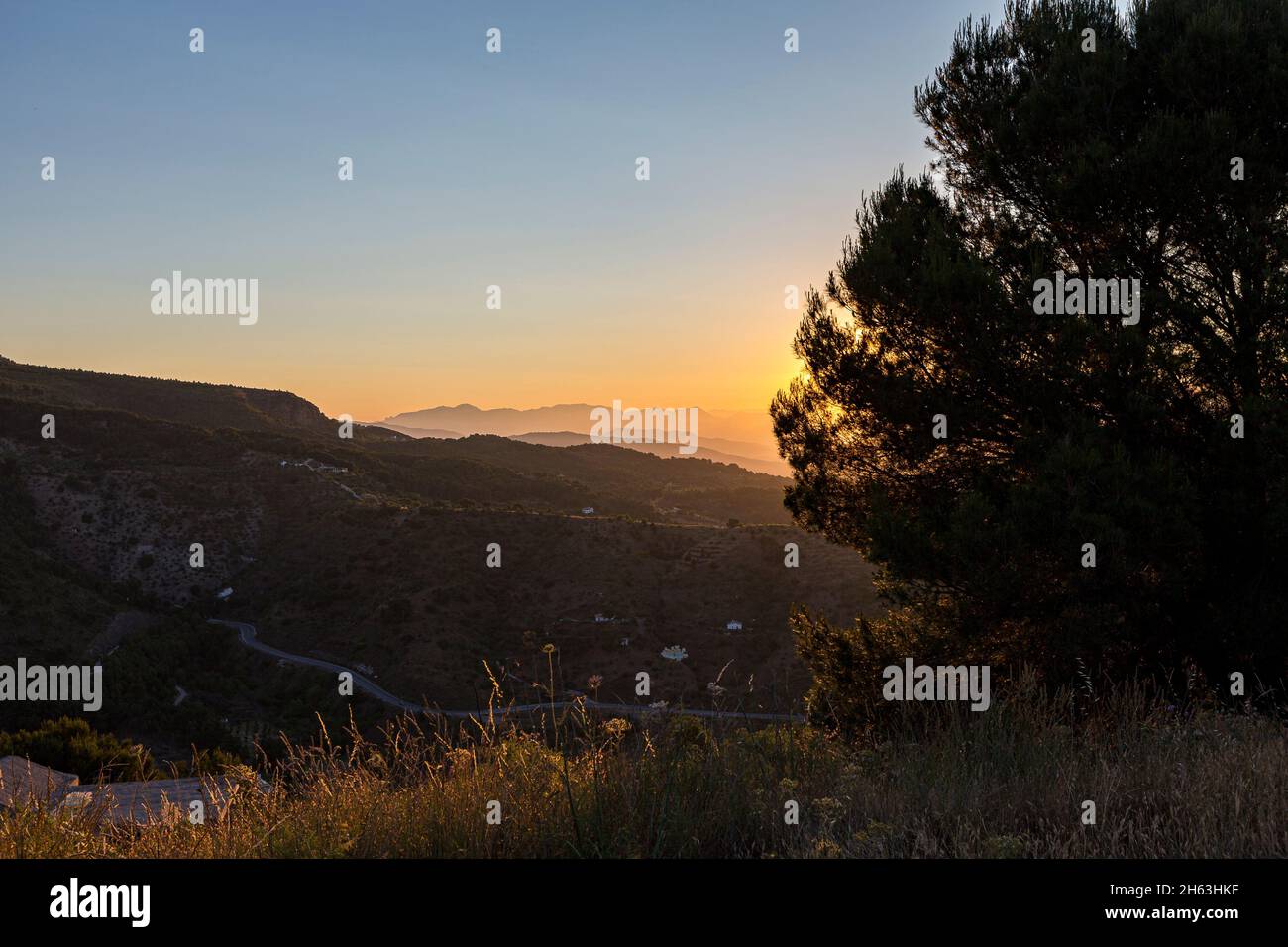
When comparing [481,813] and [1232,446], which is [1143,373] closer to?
[1232,446]

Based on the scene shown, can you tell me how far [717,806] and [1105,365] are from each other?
735 centimetres

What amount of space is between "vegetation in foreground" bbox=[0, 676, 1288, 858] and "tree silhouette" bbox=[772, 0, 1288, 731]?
4075mm

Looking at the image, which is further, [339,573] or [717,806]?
[339,573]

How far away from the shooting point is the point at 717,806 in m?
3.97

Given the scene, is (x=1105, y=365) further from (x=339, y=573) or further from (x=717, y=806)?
(x=339, y=573)

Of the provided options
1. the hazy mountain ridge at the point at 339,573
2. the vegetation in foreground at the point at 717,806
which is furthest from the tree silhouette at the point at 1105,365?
the hazy mountain ridge at the point at 339,573

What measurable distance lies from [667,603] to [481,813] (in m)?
40.5

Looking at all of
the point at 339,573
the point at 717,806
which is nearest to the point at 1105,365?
the point at 717,806

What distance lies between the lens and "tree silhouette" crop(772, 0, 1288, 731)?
341 inches

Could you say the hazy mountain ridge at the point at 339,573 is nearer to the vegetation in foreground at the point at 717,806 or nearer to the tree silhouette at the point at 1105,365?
the tree silhouette at the point at 1105,365

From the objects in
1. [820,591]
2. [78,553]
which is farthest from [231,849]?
[78,553]

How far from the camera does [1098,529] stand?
8305 millimetres

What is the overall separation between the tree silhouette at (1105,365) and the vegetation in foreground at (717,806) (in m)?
4.07

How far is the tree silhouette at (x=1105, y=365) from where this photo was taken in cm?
866
